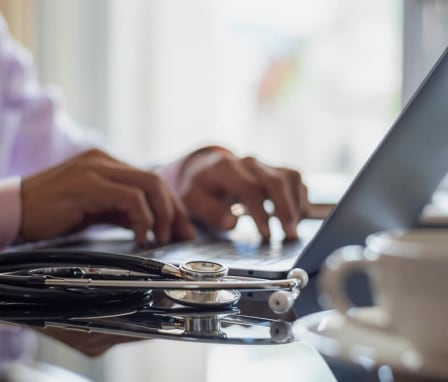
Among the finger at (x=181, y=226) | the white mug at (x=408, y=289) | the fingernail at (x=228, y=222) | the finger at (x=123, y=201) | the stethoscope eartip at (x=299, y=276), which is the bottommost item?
the fingernail at (x=228, y=222)

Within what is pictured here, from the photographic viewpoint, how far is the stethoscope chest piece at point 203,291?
1.20 feet

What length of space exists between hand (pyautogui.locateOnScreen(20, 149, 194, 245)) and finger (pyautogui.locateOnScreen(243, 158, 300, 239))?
0.10 m

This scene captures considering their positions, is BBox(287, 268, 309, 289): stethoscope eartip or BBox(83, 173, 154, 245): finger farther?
BBox(83, 173, 154, 245): finger

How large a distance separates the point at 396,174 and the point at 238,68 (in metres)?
1.60

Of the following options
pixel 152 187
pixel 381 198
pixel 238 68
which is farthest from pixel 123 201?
pixel 238 68

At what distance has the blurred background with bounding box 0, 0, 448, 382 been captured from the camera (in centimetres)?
184

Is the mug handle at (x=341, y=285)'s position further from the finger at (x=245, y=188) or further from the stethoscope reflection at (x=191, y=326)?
the finger at (x=245, y=188)

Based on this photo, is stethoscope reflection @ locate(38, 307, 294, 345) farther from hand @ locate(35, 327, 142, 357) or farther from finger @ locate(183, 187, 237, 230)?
finger @ locate(183, 187, 237, 230)

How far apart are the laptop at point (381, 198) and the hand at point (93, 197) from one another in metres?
0.03

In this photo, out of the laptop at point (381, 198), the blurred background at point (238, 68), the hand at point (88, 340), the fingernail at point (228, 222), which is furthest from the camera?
the blurred background at point (238, 68)

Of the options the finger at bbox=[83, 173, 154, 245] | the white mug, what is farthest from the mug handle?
the finger at bbox=[83, 173, 154, 245]

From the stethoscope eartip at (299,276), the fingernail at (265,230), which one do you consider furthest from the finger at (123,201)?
the stethoscope eartip at (299,276)

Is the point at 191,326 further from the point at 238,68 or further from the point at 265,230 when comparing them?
the point at 238,68

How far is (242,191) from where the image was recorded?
71cm
